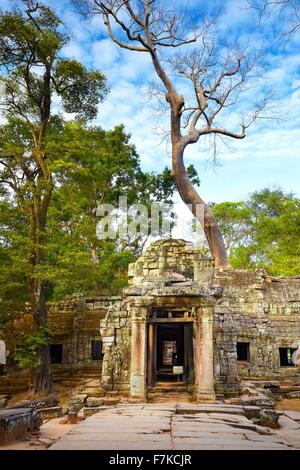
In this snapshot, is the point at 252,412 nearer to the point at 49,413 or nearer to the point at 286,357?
the point at 49,413

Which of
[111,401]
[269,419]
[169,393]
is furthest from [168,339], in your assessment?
[269,419]

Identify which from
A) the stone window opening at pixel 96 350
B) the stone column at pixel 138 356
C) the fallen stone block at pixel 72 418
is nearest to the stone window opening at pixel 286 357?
the stone window opening at pixel 96 350

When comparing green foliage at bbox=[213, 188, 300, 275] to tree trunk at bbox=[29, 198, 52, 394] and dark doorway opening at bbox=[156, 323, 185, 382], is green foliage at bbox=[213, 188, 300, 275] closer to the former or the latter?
dark doorway opening at bbox=[156, 323, 185, 382]

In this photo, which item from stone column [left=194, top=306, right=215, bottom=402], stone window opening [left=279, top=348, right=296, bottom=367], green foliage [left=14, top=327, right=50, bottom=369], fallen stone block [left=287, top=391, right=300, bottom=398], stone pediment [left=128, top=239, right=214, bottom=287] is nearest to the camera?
stone column [left=194, top=306, right=215, bottom=402]

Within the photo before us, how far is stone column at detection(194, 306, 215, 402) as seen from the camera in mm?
8406

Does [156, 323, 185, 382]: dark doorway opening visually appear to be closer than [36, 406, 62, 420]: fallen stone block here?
No

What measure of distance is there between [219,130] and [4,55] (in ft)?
43.0

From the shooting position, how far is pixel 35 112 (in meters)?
15.7

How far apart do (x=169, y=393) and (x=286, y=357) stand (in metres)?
9.95

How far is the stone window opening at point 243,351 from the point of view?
51.5ft

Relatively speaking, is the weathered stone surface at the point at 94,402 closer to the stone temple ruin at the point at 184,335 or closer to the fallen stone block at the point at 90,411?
the stone temple ruin at the point at 184,335

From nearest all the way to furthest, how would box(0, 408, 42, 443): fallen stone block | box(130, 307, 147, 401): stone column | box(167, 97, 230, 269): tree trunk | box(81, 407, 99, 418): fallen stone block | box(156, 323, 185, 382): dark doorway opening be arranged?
box(0, 408, 42, 443): fallen stone block
box(81, 407, 99, 418): fallen stone block
box(130, 307, 147, 401): stone column
box(156, 323, 185, 382): dark doorway opening
box(167, 97, 230, 269): tree trunk

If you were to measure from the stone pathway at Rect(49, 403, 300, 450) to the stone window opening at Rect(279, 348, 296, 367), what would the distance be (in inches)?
403

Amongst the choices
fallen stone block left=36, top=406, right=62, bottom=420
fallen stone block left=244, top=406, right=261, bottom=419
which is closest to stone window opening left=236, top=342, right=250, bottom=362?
fallen stone block left=244, top=406, right=261, bottom=419
